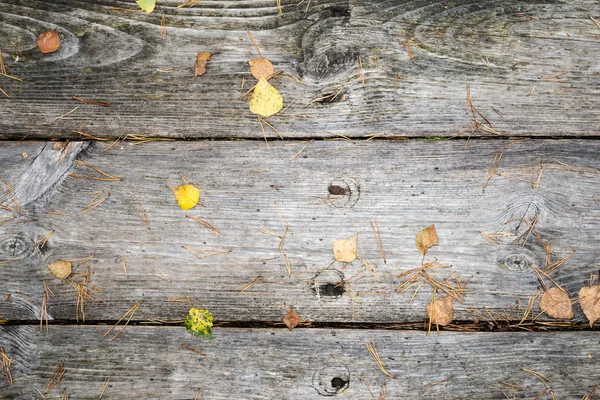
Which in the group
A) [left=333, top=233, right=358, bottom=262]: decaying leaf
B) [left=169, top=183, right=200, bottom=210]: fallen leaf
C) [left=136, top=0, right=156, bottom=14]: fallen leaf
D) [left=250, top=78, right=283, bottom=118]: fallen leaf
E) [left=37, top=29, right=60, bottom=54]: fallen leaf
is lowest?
[left=333, top=233, right=358, bottom=262]: decaying leaf

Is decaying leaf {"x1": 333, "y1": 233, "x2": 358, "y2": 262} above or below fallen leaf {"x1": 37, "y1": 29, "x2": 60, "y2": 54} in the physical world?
below

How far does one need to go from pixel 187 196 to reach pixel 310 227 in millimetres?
476

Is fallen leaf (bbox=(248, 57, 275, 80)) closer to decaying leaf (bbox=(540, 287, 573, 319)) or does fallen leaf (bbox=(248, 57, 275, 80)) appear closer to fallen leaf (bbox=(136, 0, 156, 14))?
fallen leaf (bbox=(136, 0, 156, 14))

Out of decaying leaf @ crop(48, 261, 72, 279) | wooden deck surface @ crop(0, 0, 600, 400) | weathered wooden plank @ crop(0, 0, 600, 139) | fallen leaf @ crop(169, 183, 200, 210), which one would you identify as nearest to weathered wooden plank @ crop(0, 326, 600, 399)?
wooden deck surface @ crop(0, 0, 600, 400)

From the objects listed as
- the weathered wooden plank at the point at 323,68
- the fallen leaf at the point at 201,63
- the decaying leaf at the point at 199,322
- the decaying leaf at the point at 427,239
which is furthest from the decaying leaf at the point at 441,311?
the fallen leaf at the point at 201,63

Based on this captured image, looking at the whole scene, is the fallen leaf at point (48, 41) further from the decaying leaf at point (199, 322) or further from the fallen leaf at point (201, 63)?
the decaying leaf at point (199, 322)

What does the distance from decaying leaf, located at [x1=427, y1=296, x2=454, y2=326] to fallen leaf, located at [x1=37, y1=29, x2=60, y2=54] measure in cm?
173

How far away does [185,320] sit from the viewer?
185cm

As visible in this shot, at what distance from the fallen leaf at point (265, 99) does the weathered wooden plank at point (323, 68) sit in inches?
1.3

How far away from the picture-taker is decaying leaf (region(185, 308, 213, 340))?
6.01ft

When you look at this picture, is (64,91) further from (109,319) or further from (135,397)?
(135,397)

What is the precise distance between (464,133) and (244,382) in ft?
4.10

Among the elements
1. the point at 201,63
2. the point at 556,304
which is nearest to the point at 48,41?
the point at 201,63

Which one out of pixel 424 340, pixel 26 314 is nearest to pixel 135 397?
pixel 26 314
